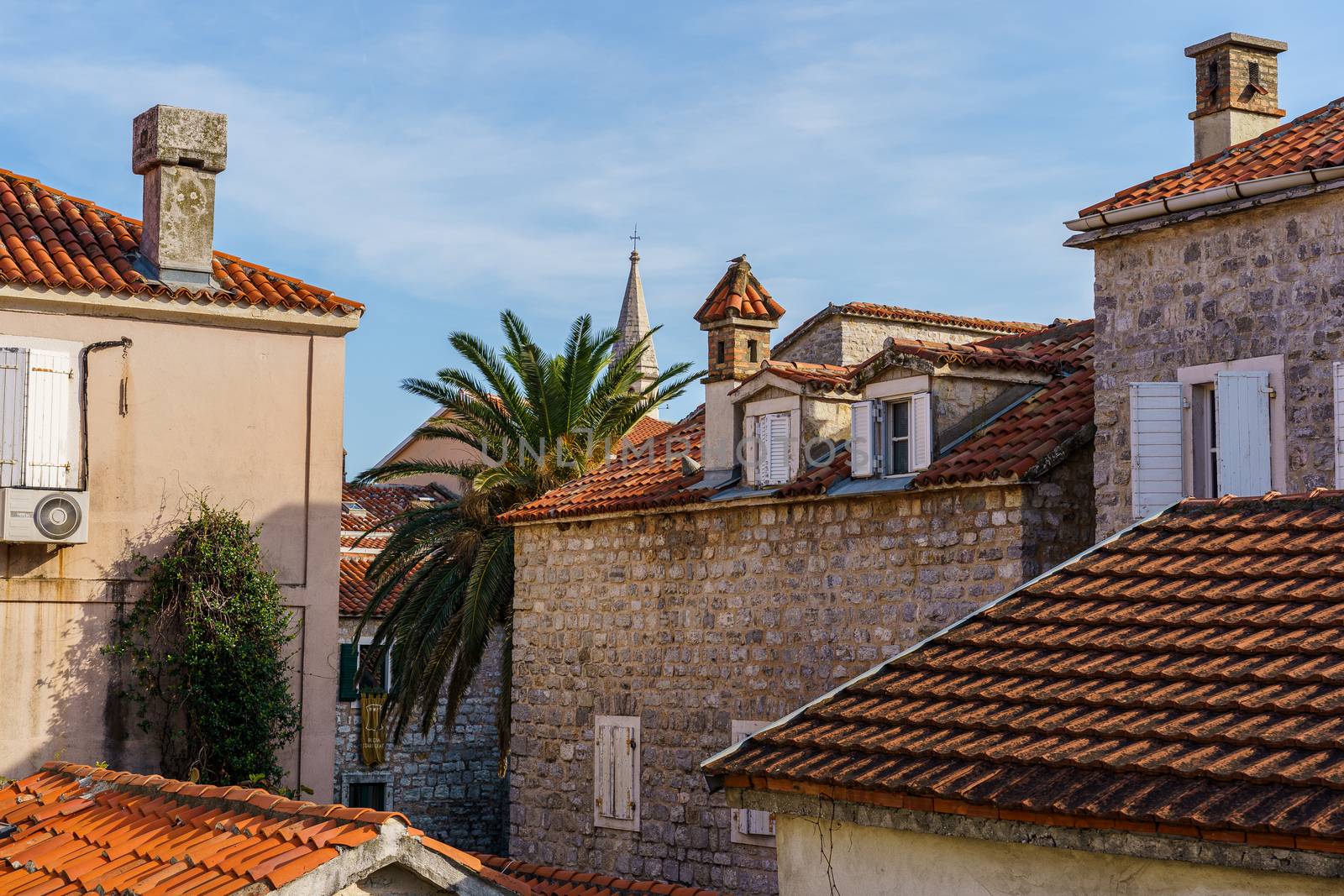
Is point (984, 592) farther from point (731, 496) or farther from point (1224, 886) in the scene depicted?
point (1224, 886)

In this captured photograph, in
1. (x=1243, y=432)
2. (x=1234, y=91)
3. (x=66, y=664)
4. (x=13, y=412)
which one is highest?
(x=1234, y=91)

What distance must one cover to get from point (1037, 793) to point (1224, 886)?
0.79m

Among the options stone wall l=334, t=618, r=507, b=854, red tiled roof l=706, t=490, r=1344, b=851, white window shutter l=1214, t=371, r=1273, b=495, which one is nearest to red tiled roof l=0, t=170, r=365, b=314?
white window shutter l=1214, t=371, r=1273, b=495

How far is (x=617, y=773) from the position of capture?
1872cm

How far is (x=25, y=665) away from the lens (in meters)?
14.6

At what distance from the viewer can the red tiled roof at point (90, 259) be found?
1526 centimetres

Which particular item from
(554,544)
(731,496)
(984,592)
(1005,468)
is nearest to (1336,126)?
(1005,468)

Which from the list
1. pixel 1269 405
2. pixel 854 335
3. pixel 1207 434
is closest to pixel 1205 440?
pixel 1207 434

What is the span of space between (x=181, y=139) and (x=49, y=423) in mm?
3270

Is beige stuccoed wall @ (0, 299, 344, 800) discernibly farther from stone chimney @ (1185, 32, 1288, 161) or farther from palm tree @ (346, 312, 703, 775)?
stone chimney @ (1185, 32, 1288, 161)

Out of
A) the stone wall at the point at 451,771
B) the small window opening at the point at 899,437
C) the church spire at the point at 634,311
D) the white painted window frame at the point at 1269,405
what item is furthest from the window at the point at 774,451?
the church spire at the point at 634,311

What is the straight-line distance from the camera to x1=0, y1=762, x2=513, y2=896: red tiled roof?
8633mm

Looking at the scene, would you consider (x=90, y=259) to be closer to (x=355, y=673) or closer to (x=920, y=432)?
(x=920, y=432)

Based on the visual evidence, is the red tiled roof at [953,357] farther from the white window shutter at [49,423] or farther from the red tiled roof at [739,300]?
the white window shutter at [49,423]
